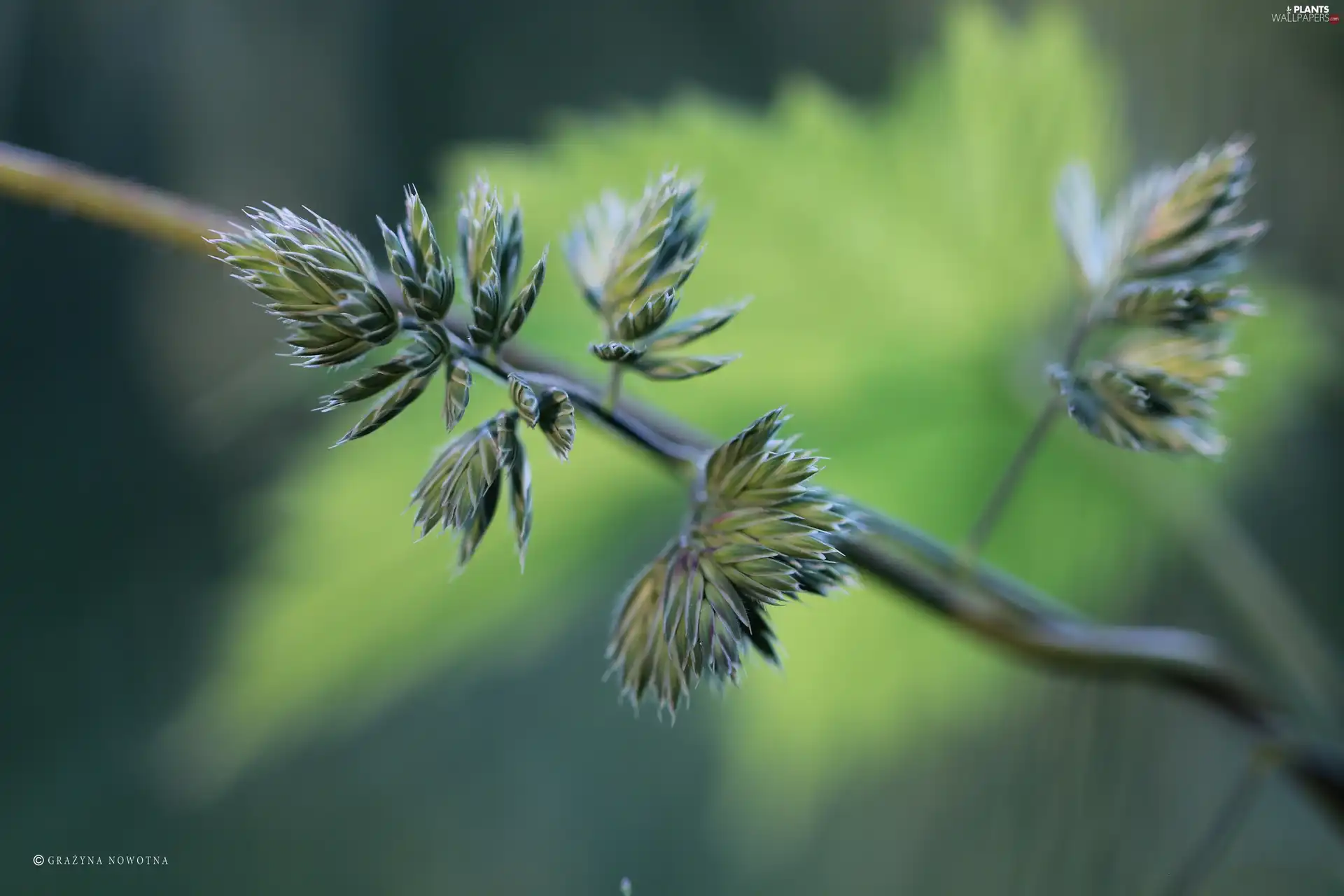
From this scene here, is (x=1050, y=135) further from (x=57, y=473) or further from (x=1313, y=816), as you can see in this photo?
(x=57, y=473)

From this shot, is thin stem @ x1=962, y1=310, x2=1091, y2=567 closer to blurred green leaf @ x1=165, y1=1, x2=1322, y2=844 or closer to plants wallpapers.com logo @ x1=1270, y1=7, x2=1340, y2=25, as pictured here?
blurred green leaf @ x1=165, y1=1, x2=1322, y2=844

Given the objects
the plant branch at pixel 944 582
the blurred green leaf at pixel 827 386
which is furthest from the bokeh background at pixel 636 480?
the plant branch at pixel 944 582

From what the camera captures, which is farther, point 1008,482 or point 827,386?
point 827,386

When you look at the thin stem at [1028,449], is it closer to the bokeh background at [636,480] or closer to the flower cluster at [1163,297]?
the flower cluster at [1163,297]

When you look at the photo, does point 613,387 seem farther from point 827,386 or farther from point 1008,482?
point 827,386

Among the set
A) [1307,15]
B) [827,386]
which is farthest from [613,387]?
[1307,15]
